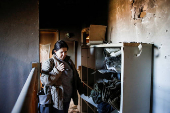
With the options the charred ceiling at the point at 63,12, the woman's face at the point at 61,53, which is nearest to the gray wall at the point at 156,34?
the woman's face at the point at 61,53

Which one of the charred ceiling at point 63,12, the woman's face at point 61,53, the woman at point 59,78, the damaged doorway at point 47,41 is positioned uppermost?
the charred ceiling at point 63,12

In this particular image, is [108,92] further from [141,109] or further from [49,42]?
[49,42]

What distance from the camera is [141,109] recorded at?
138cm

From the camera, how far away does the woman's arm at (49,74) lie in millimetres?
1559

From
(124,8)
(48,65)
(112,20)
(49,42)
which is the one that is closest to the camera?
(48,65)

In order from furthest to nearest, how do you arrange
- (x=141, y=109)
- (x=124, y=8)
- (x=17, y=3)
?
(x=124, y=8)
(x=17, y=3)
(x=141, y=109)

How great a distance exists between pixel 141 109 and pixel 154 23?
3.17ft

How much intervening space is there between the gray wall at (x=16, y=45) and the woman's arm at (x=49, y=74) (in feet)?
0.55

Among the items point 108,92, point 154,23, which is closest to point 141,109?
point 108,92

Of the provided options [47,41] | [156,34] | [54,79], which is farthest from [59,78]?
[47,41]

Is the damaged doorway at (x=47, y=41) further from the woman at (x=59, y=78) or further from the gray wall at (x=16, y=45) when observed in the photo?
the gray wall at (x=16, y=45)

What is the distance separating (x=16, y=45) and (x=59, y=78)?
0.70 metres

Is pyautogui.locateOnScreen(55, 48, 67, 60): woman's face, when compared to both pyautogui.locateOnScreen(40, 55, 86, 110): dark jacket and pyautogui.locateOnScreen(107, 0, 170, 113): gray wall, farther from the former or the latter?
pyautogui.locateOnScreen(107, 0, 170, 113): gray wall

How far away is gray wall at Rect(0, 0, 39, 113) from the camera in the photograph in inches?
61.1
